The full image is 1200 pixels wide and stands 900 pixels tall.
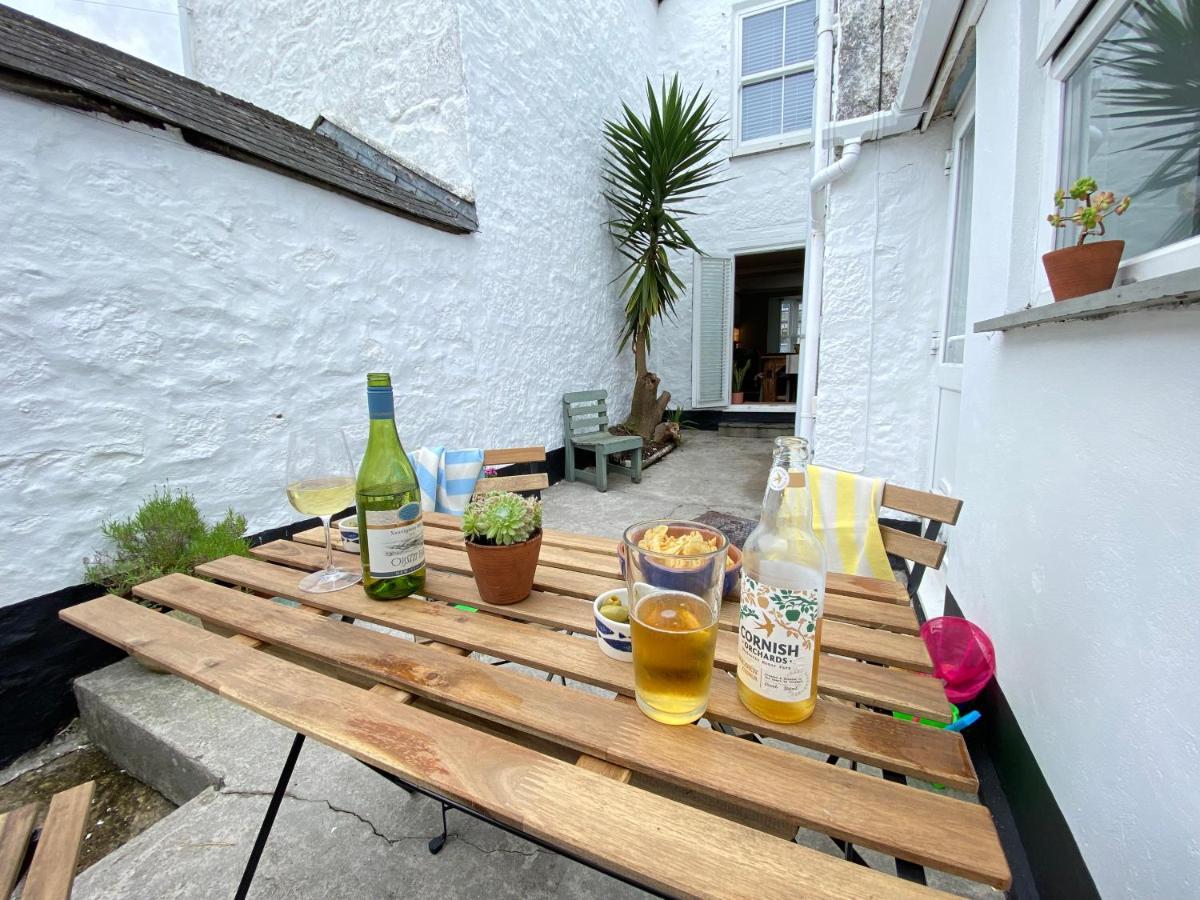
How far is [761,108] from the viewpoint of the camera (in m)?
5.62

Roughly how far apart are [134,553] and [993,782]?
264cm

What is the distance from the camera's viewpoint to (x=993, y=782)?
47.1 inches

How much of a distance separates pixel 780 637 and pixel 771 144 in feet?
21.0

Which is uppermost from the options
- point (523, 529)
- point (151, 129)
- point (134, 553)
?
point (151, 129)

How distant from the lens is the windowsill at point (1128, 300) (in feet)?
1.96

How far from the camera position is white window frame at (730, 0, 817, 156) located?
17.6 feet

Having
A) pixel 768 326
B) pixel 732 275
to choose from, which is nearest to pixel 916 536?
pixel 732 275

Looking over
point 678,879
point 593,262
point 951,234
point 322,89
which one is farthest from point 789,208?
point 678,879

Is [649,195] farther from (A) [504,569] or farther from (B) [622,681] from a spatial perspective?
(B) [622,681]

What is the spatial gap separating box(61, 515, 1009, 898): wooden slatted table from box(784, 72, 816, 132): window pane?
619 cm

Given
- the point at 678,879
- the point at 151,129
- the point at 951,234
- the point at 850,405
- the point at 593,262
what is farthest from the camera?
the point at 593,262

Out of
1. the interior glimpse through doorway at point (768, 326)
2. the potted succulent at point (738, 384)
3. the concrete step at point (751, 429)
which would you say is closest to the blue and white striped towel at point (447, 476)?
the concrete step at point (751, 429)

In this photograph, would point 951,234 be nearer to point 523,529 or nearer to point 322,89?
point 523,529

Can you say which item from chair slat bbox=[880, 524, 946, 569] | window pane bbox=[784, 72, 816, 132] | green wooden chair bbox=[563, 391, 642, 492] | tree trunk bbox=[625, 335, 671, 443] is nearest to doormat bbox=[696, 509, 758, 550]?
green wooden chair bbox=[563, 391, 642, 492]
